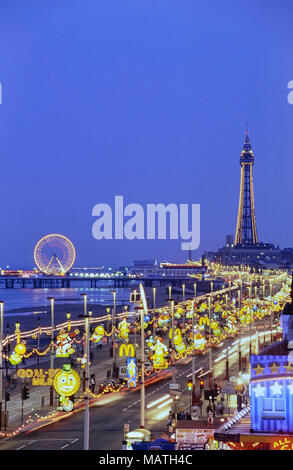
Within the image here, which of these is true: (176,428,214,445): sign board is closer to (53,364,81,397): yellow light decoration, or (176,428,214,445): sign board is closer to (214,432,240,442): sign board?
(214,432,240,442): sign board

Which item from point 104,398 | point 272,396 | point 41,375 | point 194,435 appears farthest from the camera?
point 104,398

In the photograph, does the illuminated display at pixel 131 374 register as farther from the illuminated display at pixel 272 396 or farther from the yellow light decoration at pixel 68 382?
the illuminated display at pixel 272 396

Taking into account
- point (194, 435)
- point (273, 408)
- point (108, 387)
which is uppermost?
point (273, 408)

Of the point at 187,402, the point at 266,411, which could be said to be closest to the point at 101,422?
the point at 187,402

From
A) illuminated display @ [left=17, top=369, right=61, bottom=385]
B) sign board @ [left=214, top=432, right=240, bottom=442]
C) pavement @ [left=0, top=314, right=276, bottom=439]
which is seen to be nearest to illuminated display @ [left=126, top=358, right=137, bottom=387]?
pavement @ [left=0, top=314, right=276, bottom=439]

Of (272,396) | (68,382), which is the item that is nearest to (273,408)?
(272,396)

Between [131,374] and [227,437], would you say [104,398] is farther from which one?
[227,437]

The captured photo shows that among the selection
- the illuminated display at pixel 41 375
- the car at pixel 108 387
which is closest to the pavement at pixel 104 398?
the car at pixel 108 387

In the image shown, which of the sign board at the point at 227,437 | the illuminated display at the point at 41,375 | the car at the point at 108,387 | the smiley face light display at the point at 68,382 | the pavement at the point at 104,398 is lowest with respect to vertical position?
the pavement at the point at 104,398

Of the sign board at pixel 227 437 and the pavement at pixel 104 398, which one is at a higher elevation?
the sign board at pixel 227 437

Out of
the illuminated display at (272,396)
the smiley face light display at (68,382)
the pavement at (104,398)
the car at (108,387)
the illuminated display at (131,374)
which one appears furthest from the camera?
the car at (108,387)

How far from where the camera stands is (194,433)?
29000 millimetres
